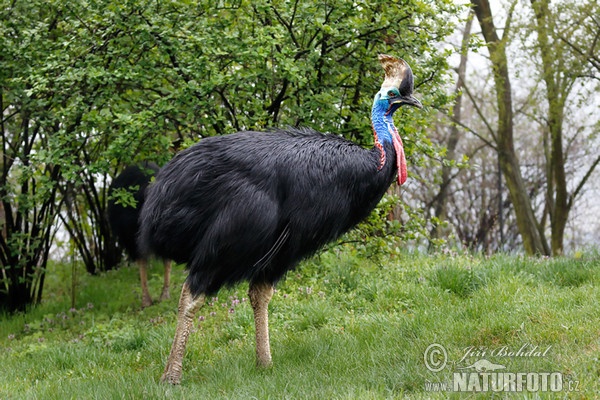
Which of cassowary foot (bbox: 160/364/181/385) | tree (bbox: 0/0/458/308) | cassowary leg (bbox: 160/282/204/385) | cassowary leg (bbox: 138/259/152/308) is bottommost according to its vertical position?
cassowary foot (bbox: 160/364/181/385)

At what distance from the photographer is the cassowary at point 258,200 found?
5.13 metres

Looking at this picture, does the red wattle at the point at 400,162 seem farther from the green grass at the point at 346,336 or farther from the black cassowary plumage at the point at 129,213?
the black cassowary plumage at the point at 129,213

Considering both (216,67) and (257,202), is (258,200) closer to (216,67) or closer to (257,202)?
(257,202)

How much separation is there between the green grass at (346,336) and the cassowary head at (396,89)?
178 centimetres

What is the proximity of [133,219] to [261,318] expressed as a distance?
4050 mm

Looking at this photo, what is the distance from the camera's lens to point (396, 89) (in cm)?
559

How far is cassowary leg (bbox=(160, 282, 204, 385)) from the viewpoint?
529cm

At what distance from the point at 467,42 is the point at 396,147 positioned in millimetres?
2847

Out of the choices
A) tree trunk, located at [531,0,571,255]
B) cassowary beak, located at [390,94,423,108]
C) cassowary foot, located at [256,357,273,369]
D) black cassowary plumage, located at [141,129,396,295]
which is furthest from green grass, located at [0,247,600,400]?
tree trunk, located at [531,0,571,255]

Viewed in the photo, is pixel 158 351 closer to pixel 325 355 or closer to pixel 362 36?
pixel 325 355

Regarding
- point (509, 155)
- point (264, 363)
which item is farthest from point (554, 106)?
point (264, 363)

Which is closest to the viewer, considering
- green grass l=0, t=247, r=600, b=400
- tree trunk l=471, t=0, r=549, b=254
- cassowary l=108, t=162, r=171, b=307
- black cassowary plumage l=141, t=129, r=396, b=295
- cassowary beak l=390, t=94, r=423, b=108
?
green grass l=0, t=247, r=600, b=400

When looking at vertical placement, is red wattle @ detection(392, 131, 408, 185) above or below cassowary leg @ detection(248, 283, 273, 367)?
above

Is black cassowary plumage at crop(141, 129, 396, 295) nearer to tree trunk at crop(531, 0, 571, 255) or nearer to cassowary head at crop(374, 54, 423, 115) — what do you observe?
cassowary head at crop(374, 54, 423, 115)
